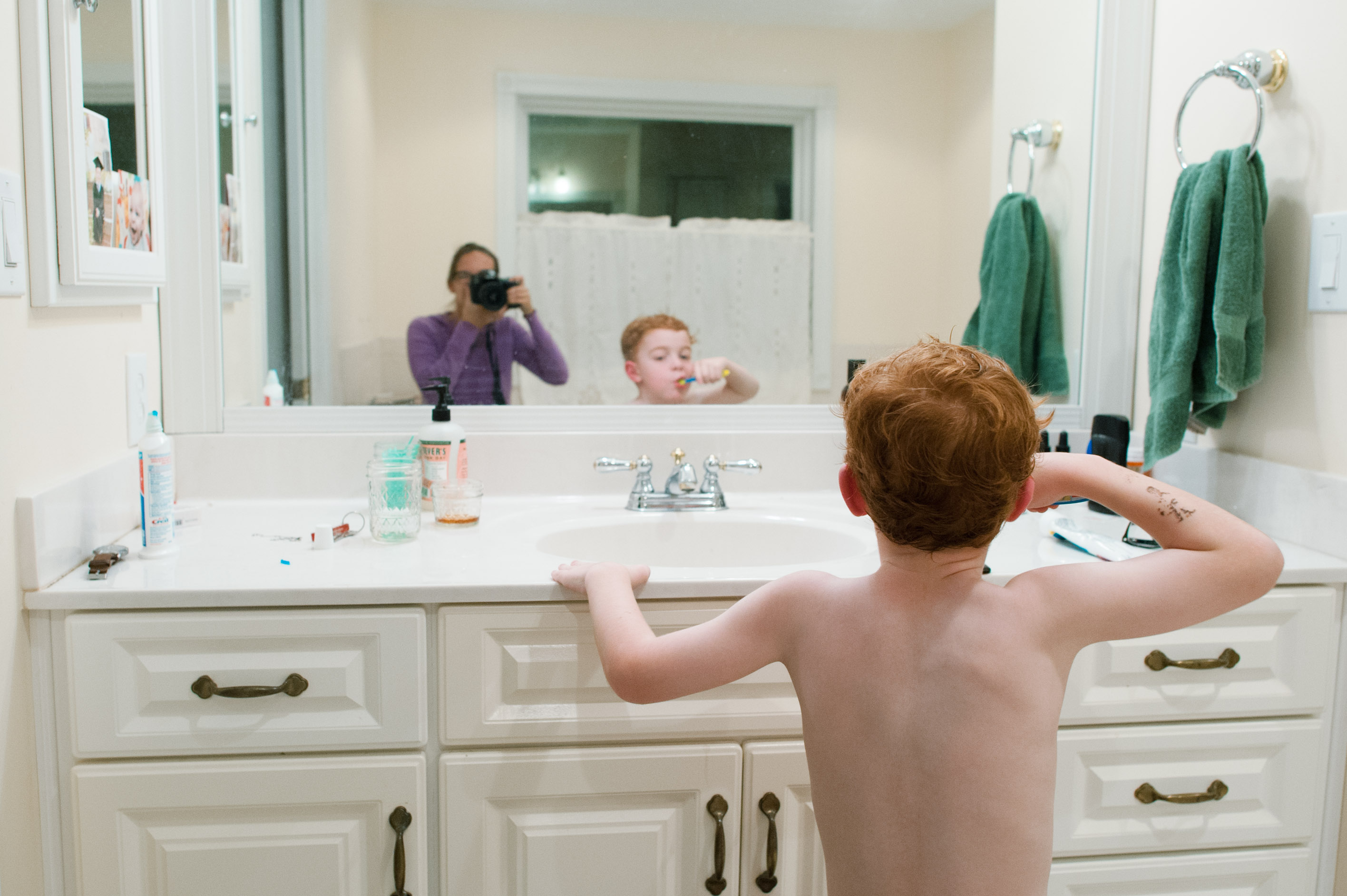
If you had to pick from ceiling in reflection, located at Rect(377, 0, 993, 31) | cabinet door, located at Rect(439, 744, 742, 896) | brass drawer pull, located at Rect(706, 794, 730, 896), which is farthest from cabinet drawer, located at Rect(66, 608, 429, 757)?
ceiling in reflection, located at Rect(377, 0, 993, 31)

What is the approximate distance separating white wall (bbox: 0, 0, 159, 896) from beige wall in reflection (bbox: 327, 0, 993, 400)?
444 mm

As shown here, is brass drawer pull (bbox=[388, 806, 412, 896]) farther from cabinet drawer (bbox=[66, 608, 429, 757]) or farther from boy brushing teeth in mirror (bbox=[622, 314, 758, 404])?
boy brushing teeth in mirror (bbox=[622, 314, 758, 404])

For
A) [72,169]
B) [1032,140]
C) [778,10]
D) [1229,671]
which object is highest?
[778,10]

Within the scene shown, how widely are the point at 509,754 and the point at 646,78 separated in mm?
1049

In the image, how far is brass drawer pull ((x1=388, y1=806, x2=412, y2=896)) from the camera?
1.12 meters

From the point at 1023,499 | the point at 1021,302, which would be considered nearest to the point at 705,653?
the point at 1023,499

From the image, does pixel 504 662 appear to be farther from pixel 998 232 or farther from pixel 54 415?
pixel 998 232

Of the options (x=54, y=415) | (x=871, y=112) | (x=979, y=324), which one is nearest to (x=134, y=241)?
(x=54, y=415)

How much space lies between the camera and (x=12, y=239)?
1.03 m

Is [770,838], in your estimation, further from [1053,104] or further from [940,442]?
[1053,104]

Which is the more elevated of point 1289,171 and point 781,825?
point 1289,171

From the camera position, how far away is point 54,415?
3.72 feet

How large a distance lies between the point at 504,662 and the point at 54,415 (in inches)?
23.4

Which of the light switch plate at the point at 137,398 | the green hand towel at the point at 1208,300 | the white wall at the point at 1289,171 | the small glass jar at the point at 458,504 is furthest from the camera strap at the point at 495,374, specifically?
the white wall at the point at 1289,171
